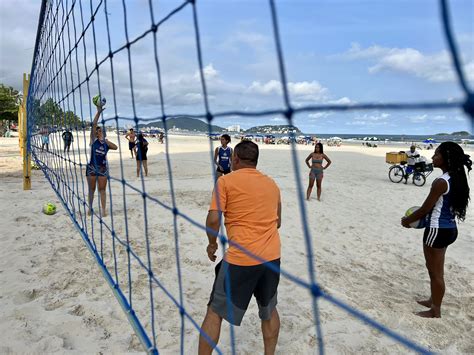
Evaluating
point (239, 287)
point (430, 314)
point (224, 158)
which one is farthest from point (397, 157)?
point (239, 287)

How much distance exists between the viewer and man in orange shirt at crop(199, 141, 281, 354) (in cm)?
162

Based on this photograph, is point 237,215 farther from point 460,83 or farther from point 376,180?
point 376,180

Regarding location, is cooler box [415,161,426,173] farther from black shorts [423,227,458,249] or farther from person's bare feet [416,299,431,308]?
black shorts [423,227,458,249]

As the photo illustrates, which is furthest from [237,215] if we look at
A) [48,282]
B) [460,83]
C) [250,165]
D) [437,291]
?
[48,282]

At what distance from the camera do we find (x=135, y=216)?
15.5 ft

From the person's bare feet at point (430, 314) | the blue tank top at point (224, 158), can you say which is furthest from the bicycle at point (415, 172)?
the person's bare feet at point (430, 314)

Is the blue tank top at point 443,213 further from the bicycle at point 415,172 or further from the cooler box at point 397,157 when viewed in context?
the cooler box at point 397,157

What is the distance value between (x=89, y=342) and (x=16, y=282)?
3.48 ft

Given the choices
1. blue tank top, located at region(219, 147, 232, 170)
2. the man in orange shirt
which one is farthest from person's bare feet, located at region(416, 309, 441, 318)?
blue tank top, located at region(219, 147, 232, 170)

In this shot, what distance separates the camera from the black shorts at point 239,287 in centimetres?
161

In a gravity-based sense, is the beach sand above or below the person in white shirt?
below

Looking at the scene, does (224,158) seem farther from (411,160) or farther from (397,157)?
(397,157)

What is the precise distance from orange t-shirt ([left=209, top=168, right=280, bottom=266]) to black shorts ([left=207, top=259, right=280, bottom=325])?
0.13 feet

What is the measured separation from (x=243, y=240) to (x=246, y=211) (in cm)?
14
